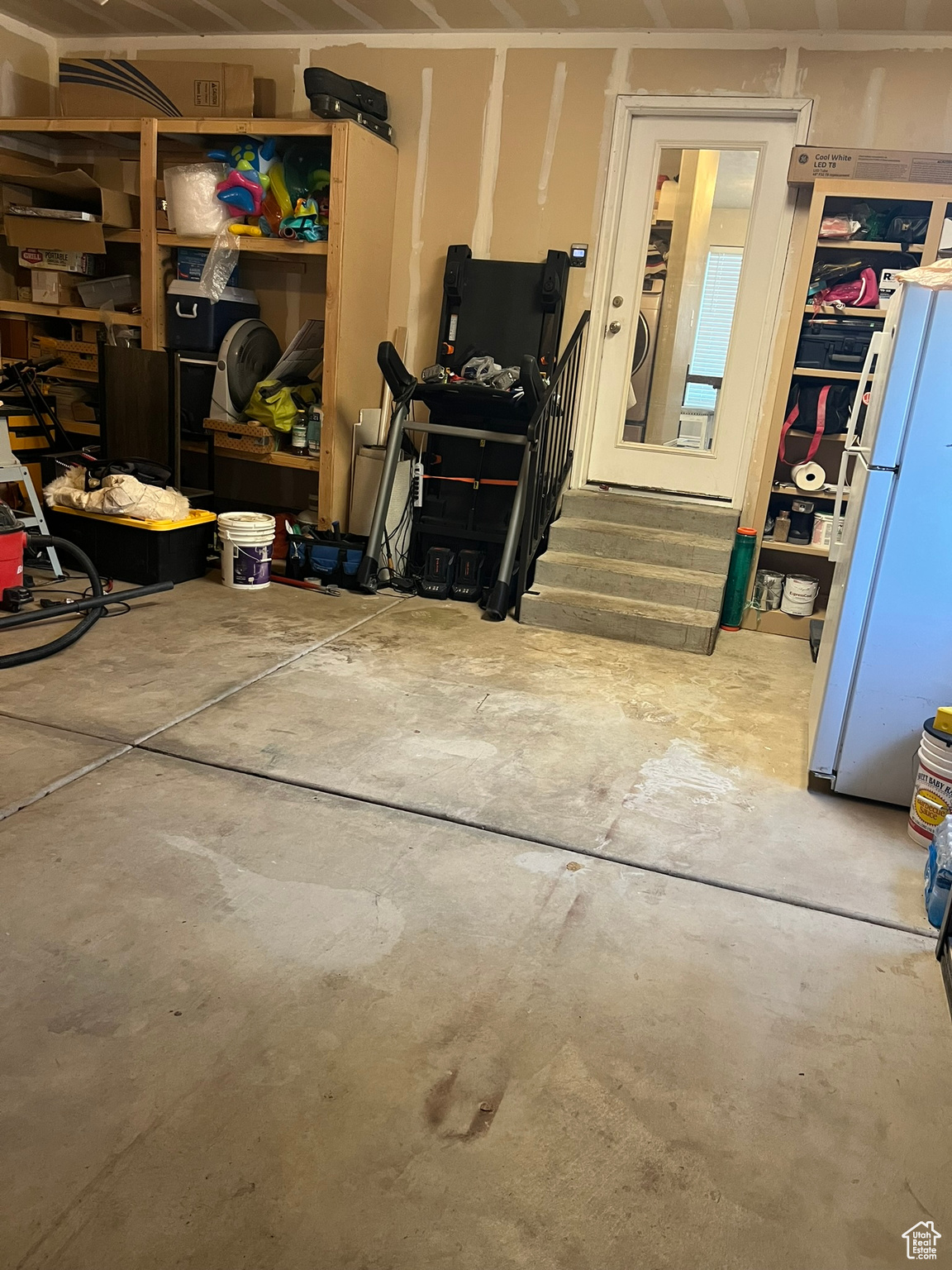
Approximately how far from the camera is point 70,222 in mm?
5246

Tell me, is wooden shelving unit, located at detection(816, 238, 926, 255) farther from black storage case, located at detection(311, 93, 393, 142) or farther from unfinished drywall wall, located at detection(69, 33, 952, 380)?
black storage case, located at detection(311, 93, 393, 142)

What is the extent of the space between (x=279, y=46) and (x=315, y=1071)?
5.66 metres

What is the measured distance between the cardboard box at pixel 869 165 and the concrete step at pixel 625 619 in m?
2.18

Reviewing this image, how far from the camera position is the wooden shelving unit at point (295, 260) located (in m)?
4.86

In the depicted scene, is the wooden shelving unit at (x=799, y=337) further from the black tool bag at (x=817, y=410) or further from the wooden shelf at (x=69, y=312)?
the wooden shelf at (x=69, y=312)

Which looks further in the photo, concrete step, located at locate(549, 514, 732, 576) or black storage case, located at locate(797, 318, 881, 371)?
concrete step, located at locate(549, 514, 732, 576)

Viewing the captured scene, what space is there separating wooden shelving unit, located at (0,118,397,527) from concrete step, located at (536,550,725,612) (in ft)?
4.43

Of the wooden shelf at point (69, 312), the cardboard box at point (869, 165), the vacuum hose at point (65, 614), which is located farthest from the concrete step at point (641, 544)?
the wooden shelf at point (69, 312)

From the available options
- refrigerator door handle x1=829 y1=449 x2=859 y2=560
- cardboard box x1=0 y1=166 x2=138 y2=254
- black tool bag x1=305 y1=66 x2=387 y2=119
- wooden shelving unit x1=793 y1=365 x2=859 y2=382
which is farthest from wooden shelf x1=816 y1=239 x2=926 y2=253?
cardboard box x1=0 y1=166 x2=138 y2=254

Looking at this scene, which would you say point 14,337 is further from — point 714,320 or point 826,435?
point 826,435

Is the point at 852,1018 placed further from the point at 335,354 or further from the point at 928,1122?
the point at 335,354

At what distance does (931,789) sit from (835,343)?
2.74 meters

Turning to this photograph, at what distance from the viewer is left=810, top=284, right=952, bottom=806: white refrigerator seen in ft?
8.48

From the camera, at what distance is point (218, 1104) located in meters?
1.55
